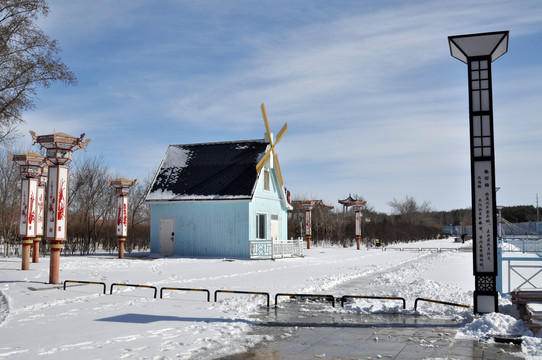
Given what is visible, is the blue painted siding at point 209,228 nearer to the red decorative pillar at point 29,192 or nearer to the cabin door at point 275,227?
the cabin door at point 275,227

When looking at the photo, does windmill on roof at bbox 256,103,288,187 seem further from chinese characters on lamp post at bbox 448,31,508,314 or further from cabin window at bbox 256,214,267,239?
chinese characters on lamp post at bbox 448,31,508,314

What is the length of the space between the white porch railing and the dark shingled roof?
112 inches

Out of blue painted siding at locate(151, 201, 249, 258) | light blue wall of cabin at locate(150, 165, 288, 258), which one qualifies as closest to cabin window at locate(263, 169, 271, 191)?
light blue wall of cabin at locate(150, 165, 288, 258)

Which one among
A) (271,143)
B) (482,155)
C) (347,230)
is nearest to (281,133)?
(271,143)

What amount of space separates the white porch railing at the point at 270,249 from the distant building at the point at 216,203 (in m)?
0.21

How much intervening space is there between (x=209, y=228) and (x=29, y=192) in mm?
10350

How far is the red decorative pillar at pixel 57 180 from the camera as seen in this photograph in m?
16.3

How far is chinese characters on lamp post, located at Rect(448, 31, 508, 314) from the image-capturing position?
9.95 m

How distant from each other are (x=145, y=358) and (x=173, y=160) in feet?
88.9

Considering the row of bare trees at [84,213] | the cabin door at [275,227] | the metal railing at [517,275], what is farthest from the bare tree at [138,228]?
the metal railing at [517,275]

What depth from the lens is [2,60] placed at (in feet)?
62.5

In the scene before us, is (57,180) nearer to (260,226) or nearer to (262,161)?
(262,161)

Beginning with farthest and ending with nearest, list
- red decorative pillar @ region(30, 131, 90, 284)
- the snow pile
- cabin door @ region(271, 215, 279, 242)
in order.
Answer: cabin door @ region(271, 215, 279, 242) → red decorative pillar @ region(30, 131, 90, 284) → the snow pile

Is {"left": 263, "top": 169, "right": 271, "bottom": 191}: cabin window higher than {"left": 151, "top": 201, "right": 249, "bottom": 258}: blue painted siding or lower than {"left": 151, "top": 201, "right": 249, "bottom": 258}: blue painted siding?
higher
